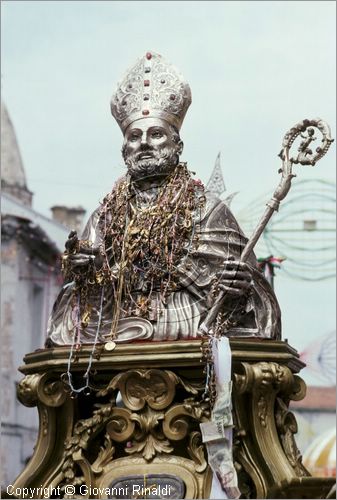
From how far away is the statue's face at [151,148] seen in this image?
45.1ft

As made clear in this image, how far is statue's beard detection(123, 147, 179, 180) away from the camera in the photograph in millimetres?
13742

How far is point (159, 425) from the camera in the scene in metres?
13.1

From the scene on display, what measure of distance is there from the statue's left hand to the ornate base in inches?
13.8

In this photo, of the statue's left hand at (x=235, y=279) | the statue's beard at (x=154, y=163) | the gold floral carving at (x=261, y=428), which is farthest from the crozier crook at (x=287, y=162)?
the statue's beard at (x=154, y=163)

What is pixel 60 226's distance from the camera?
98.7 ft

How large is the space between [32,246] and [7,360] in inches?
92.2

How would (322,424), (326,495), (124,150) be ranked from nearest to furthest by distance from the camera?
(326,495) → (124,150) → (322,424)

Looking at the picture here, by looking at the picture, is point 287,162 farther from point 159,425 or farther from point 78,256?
point 159,425

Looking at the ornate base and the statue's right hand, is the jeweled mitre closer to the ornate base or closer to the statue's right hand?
the statue's right hand

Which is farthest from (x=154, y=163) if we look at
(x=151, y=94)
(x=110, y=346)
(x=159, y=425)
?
(x=159, y=425)

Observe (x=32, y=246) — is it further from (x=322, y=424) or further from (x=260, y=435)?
(x=260, y=435)

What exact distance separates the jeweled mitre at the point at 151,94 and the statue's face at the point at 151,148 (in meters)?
0.07

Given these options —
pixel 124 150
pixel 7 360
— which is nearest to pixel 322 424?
pixel 7 360

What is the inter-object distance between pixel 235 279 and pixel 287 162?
3.08 ft
